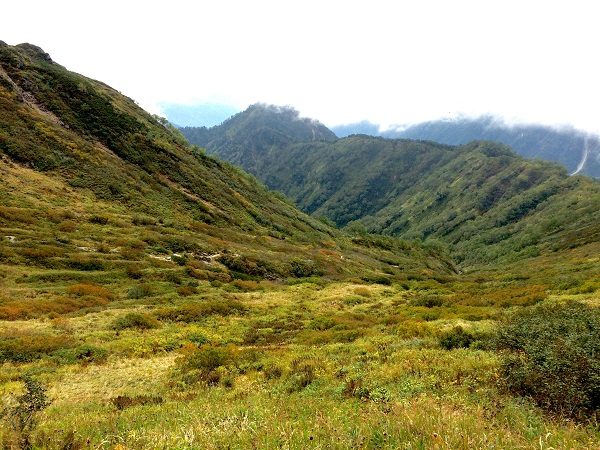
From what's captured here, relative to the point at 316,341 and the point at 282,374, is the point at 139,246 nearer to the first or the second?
the point at 316,341

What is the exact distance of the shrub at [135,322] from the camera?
29159mm

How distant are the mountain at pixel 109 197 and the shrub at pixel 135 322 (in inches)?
744

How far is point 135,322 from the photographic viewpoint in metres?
30.0

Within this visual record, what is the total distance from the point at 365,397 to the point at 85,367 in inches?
619

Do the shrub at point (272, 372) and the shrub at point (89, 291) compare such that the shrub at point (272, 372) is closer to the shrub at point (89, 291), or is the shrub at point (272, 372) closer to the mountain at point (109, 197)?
the shrub at point (89, 291)

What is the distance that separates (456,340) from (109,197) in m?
75.8

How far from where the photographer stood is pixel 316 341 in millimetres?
24578

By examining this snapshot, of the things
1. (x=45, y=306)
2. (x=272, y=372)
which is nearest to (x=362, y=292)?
(x=45, y=306)

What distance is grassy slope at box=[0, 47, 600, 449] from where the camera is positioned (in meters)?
7.57

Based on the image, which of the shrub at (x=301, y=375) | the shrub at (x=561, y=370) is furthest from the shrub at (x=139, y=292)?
the shrub at (x=561, y=370)

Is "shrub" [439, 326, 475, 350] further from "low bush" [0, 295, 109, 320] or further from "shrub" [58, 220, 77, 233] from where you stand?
"shrub" [58, 220, 77, 233]

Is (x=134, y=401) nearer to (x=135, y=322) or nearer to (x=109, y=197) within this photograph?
(x=135, y=322)

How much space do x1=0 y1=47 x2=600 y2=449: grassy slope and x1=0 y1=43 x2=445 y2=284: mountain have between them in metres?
0.43

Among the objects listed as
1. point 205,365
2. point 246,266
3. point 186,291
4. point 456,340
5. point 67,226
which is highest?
point 456,340
